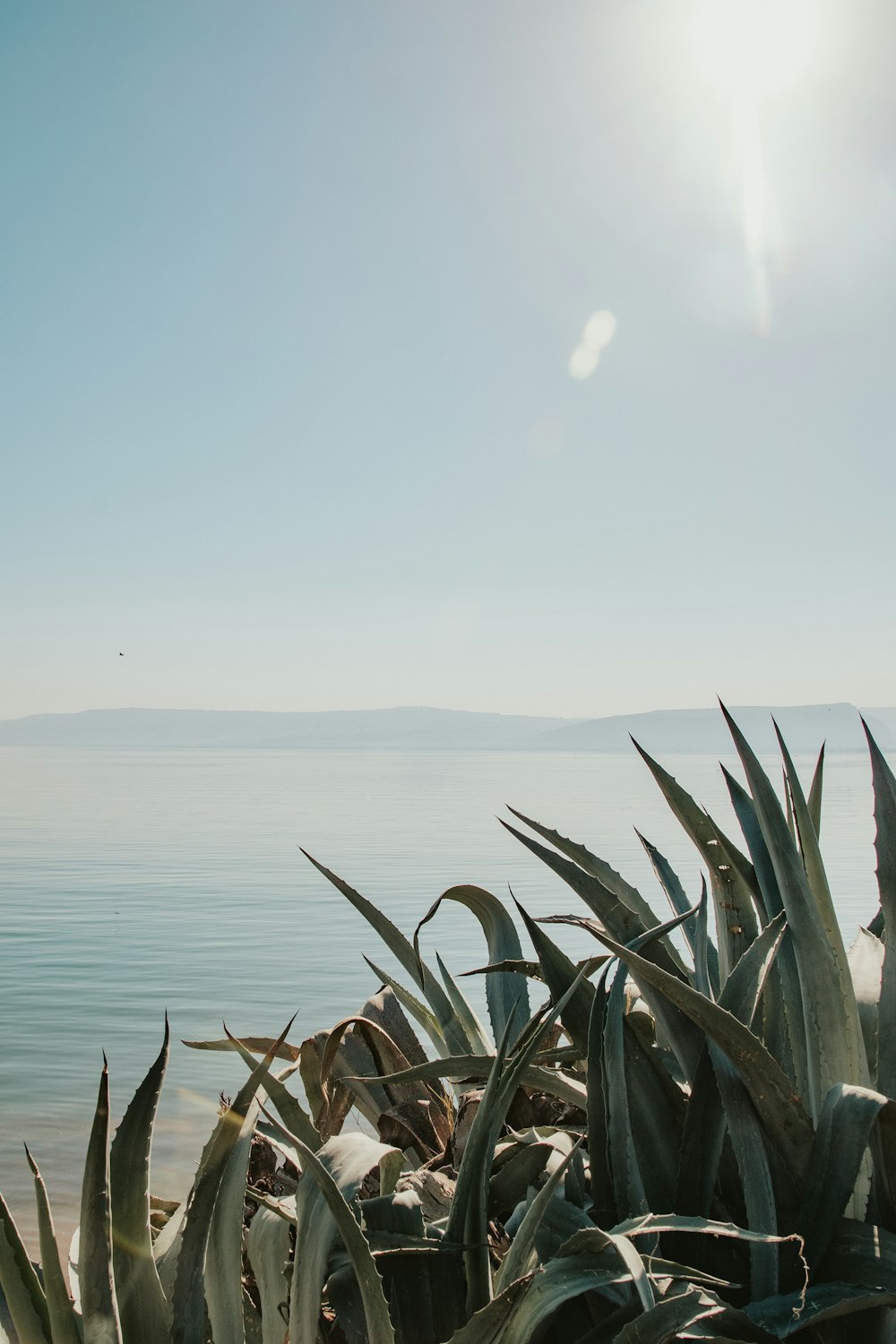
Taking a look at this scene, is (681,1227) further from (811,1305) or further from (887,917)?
(887,917)

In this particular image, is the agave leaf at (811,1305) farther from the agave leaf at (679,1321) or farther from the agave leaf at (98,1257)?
the agave leaf at (98,1257)

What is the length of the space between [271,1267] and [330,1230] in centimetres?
14

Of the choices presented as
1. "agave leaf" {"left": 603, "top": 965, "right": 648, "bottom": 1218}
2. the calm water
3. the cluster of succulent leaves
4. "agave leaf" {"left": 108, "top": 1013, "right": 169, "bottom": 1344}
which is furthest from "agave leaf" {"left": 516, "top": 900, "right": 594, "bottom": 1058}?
the calm water

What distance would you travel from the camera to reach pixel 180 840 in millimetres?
14703

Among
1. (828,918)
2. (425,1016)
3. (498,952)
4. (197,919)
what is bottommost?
(197,919)

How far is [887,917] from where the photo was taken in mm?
1249

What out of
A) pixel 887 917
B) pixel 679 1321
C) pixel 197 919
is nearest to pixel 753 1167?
pixel 679 1321

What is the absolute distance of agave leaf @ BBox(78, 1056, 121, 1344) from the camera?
91cm

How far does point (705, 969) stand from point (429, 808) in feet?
66.8

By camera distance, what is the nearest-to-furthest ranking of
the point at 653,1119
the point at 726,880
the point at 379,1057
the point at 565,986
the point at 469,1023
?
the point at 653,1119
the point at 565,986
the point at 726,880
the point at 379,1057
the point at 469,1023

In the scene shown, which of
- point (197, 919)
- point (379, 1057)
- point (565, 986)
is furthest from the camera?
point (197, 919)

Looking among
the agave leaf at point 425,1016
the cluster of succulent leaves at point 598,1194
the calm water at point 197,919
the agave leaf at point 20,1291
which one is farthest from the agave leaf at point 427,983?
the calm water at point 197,919

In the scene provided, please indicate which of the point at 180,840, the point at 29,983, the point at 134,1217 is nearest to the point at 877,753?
the point at 134,1217

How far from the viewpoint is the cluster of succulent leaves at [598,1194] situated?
0.93 metres
